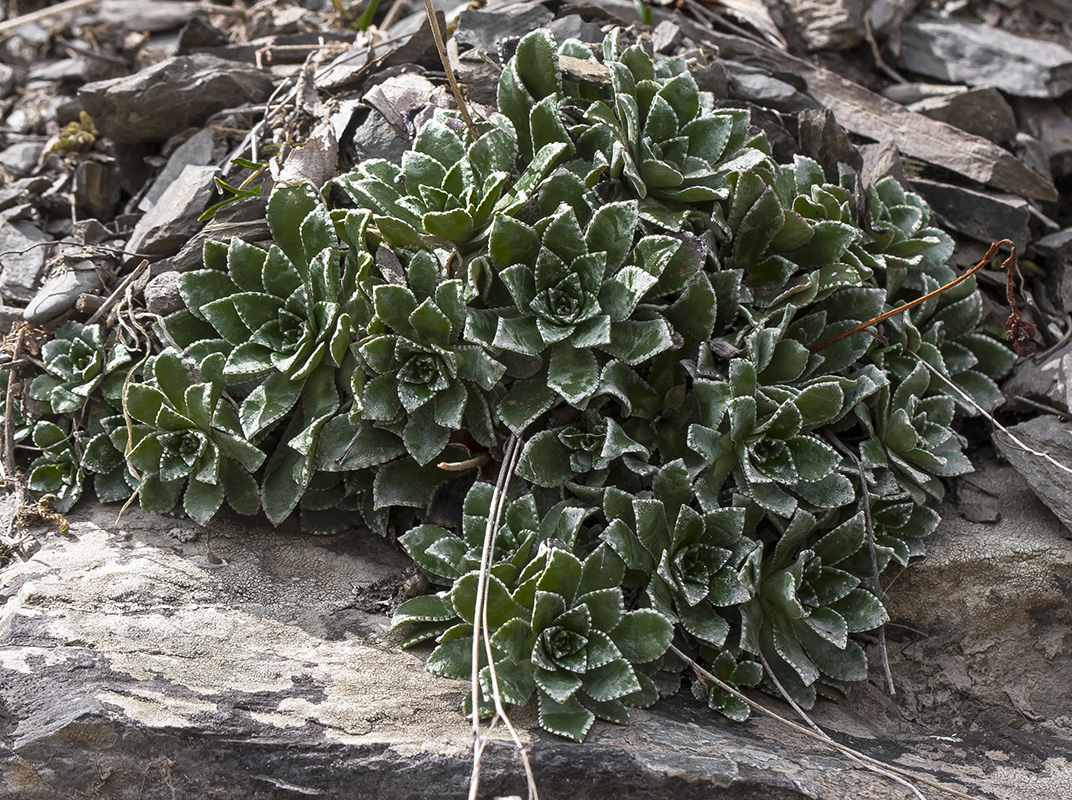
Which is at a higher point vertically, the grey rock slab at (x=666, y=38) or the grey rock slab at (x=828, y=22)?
the grey rock slab at (x=666, y=38)

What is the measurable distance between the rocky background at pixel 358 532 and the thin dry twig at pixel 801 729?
0.03m

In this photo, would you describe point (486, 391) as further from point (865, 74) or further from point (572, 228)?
point (865, 74)

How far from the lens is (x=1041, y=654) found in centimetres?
280

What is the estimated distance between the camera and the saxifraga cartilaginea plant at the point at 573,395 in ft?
7.88

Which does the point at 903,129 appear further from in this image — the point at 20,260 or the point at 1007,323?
the point at 20,260

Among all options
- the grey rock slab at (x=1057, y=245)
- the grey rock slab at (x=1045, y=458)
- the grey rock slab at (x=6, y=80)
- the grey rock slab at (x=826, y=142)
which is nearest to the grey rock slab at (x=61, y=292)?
the grey rock slab at (x=6, y=80)

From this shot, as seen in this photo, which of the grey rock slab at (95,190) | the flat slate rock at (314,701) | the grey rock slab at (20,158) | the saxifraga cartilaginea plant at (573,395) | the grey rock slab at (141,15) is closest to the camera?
the flat slate rock at (314,701)

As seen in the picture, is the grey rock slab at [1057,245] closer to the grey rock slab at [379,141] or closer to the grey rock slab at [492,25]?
the grey rock slab at [492,25]

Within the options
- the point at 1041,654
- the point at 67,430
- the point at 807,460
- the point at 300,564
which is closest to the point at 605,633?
the point at 807,460

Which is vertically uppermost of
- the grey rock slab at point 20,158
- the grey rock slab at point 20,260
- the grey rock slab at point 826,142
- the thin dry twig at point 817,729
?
the grey rock slab at point 20,158

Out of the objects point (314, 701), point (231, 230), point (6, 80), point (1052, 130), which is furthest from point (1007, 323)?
point (6, 80)

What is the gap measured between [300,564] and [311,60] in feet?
6.70

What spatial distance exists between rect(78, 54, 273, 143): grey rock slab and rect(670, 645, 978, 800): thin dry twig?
276 cm

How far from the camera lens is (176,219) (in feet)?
10.1
